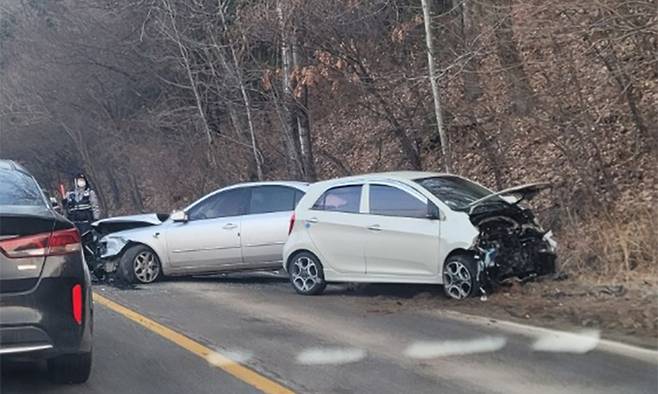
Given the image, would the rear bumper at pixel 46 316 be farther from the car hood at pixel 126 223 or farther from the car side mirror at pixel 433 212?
the car hood at pixel 126 223

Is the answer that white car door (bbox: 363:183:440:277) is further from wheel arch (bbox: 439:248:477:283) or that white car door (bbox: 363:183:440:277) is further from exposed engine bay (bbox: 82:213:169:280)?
exposed engine bay (bbox: 82:213:169:280)

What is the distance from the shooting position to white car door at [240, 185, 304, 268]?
13.5 m

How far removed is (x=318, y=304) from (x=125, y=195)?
24.5m

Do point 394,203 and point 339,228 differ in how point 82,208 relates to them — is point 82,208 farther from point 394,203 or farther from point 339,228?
point 394,203

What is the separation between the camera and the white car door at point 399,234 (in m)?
10.9

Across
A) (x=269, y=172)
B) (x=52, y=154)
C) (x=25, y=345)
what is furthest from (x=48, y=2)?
(x=25, y=345)

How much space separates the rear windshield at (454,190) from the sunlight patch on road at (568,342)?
2.56 metres

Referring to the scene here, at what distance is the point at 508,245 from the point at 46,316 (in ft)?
19.9

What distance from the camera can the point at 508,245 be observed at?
1088cm

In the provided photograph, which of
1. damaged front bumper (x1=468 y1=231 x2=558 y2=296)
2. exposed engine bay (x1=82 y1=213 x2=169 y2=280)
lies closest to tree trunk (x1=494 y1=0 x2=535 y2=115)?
damaged front bumper (x1=468 y1=231 x2=558 y2=296)

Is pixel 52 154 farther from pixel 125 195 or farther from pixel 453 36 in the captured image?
pixel 453 36

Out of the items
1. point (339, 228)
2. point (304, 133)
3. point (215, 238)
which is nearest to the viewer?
point (339, 228)

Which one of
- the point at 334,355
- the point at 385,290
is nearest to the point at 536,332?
the point at 334,355

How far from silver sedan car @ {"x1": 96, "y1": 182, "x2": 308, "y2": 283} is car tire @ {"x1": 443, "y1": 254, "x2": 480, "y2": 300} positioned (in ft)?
10.7
